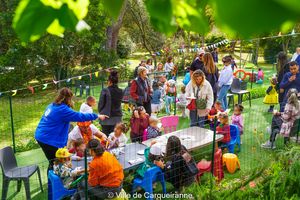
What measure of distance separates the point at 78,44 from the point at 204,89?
32.6ft

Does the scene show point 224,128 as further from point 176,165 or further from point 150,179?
point 150,179

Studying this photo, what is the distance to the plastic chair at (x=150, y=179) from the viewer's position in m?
5.07

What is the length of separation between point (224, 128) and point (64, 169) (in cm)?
298

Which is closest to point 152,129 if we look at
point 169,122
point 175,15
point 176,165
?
point 169,122

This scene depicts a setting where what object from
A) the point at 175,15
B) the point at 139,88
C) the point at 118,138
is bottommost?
the point at 118,138

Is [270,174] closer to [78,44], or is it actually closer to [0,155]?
[0,155]

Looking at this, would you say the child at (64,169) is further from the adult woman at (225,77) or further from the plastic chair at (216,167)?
the adult woman at (225,77)

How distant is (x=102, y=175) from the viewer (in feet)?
14.9

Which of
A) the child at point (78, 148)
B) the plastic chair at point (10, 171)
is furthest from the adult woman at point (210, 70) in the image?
the plastic chair at point (10, 171)

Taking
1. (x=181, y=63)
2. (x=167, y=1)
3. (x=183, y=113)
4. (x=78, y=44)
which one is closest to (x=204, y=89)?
(x=183, y=113)

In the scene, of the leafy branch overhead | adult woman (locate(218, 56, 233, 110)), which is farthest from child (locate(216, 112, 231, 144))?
the leafy branch overhead

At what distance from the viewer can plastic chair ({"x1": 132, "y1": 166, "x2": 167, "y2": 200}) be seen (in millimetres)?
5070

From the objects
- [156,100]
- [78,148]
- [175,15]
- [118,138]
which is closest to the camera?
[175,15]

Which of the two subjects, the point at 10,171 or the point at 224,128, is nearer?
Result: the point at 10,171
